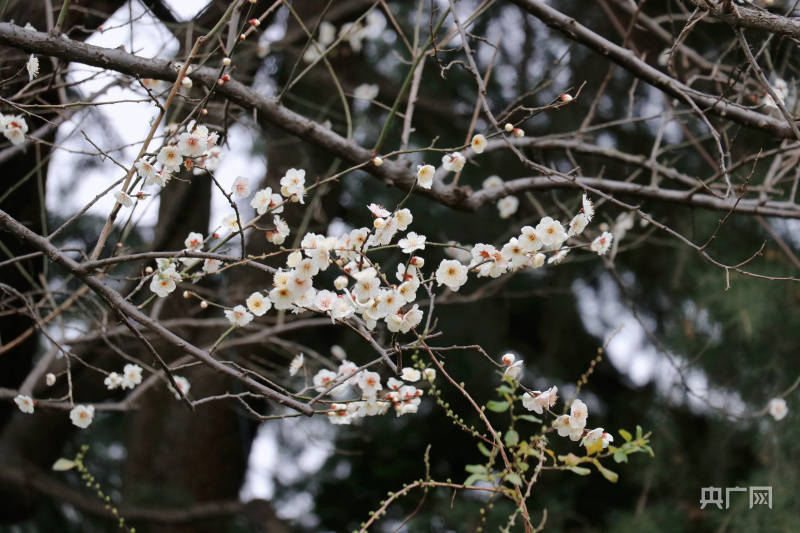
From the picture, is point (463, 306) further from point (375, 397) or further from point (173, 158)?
point (173, 158)

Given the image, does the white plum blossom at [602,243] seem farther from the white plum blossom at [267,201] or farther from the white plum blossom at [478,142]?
the white plum blossom at [267,201]

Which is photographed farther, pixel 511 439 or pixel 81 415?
pixel 81 415

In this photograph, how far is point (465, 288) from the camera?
9.49ft

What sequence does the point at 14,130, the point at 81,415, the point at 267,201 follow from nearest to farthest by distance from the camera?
the point at 267,201 < the point at 14,130 < the point at 81,415

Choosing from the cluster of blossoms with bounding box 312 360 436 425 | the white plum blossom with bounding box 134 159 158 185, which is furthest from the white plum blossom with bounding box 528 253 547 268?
the white plum blossom with bounding box 134 159 158 185

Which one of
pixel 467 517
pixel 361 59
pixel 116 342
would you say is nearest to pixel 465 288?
pixel 467 517

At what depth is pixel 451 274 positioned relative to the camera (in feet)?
3.45

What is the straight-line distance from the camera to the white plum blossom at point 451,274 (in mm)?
1038

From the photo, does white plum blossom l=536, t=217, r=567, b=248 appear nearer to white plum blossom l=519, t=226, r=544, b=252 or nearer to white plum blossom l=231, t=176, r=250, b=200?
white plum blossom l=519, t=226, r=544, b=252

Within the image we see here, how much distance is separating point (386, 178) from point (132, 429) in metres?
1.93

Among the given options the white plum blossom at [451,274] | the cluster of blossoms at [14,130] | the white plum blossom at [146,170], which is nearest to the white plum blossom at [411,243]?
the white plum blossom at [451,274]

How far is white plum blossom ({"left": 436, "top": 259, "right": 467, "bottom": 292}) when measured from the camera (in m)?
1.04

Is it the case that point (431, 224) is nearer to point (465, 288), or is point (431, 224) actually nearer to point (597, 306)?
point (465, 288)

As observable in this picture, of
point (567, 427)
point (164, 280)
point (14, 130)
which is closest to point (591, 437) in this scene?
point (567, 427)
